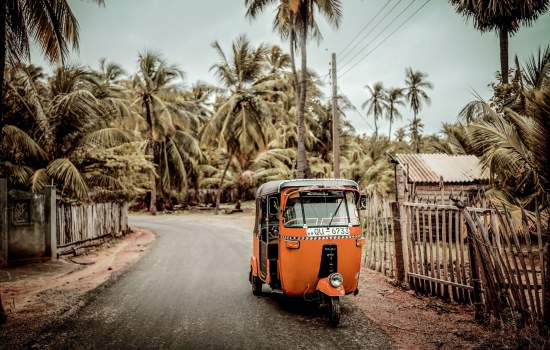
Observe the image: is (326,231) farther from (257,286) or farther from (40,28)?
(40,28)

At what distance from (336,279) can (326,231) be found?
2.30 feet

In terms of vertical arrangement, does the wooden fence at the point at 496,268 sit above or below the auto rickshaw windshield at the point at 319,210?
below

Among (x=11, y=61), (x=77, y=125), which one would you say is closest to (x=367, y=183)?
(x=77, y=125)

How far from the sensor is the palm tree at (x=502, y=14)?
12789mm

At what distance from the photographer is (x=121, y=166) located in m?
14.1

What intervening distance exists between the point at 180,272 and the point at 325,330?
16.3 feet

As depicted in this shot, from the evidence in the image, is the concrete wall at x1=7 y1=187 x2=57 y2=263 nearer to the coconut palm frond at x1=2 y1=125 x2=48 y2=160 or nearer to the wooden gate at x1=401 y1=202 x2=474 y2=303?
the coconut palm frond at x1=2 y1=125 x2=48 y2=160

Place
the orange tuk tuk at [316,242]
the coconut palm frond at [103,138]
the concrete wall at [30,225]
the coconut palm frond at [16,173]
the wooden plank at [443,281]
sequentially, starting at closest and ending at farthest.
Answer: the orange tuk tuk at [316,242] → the wooden plank at [443,281] → the concrete wall at [30,225] → the coconut palm frond at [16,173] → the coconut palm frond at [103,138]

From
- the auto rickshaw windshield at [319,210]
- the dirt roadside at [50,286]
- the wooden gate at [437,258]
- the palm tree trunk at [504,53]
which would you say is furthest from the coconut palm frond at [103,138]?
the palm tree trunk at [504,53]

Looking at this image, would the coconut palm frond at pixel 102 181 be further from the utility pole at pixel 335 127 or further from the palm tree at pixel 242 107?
the palm tree at pixel 242 107

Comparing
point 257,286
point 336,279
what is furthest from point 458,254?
point 257,286

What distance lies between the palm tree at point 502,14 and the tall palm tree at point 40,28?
40.9 feet

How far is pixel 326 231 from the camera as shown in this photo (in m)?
5.64

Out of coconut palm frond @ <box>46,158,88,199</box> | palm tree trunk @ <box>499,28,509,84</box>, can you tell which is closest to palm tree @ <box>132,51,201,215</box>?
coconut palm frond @ <box>46,158,88,199</box>
